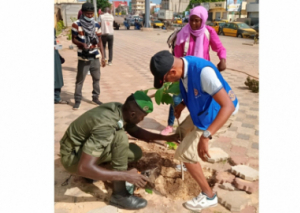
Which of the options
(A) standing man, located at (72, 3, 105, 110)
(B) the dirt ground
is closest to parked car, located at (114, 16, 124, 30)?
(A) standing man, located at (72, 3, 105, 110)

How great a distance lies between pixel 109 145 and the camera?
227 cm

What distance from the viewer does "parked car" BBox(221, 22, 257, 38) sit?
1889 centimetres

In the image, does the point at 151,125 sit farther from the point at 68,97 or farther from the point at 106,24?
the point at 106,24

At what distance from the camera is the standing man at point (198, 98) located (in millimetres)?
1972

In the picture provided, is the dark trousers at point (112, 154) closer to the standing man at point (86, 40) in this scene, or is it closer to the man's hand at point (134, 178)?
the man's hand at point (134, 178)

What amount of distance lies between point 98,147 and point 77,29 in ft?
9.55

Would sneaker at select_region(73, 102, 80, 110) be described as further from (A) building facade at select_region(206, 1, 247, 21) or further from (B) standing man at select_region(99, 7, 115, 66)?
(A) building facade at select_region(206, 1, 247, 21)

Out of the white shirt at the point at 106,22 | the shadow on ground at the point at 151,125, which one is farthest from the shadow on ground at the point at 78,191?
the white shirt at the point at 106,22

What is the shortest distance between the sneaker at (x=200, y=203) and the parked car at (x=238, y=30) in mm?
18085

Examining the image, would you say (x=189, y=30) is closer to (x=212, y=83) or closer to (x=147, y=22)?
(x=212, y=83)

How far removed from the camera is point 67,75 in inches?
296

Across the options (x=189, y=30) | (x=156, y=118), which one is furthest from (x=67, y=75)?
(x=189, y=30)

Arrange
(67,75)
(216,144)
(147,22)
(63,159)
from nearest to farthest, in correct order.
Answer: (63,159) → (216,144) → (67,75) → (147,22)

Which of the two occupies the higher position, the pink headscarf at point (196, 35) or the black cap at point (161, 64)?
the pink headscarf at point (196, 35)
